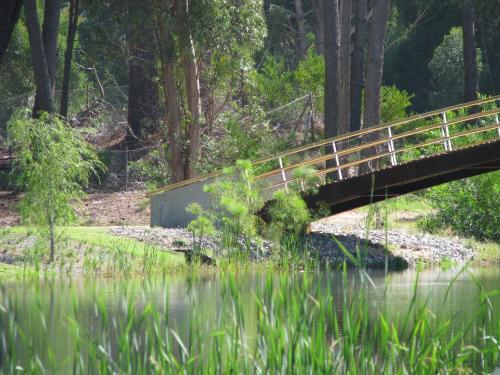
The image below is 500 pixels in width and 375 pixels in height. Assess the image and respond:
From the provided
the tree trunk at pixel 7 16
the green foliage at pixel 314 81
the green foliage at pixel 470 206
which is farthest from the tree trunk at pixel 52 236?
the green foliage at pixel 314 81

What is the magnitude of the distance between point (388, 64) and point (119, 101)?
19664mm

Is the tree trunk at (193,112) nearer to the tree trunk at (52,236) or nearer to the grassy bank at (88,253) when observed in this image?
the grassy bank at (88,253)

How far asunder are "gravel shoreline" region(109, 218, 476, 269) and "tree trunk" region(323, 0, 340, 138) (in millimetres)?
2980

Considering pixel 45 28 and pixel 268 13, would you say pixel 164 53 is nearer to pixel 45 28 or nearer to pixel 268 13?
pixel 45 28

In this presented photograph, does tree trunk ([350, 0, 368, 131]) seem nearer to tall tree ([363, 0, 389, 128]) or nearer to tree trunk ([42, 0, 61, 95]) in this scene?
tall tree ([363, 0, 389, 128])

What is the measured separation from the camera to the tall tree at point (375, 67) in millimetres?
32844

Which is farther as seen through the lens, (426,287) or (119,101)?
(119,101)

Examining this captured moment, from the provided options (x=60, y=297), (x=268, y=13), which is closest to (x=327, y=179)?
(x=60, y=297)

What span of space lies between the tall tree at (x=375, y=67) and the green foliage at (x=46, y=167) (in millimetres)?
13559

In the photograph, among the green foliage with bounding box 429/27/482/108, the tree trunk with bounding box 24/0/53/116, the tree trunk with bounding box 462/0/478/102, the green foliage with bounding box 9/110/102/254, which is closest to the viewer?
the green foliage with bounding box 9/110/102/254

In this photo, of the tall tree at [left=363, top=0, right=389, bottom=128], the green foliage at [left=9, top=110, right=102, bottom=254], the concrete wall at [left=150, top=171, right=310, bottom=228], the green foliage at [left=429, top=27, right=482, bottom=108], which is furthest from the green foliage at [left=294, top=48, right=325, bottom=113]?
the green foliage at [left=9, top=110, right=102, bottom=254]

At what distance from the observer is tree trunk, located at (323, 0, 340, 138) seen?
102 ft

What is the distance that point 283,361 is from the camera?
24.5ft

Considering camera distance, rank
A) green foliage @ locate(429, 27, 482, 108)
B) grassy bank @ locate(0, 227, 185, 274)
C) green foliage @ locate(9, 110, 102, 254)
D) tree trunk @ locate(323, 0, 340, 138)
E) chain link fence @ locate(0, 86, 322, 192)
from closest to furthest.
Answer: grassy bank @ locate(0, 227, 185, 274)
green foliage @ locate(9, 110, 102, 254)
tree trunk @ locate(323, 0, 340, 138)
chain link fence @ locate(0, 86, 322, 192)
green foliage @ locate(429, 27, 482, 108)
